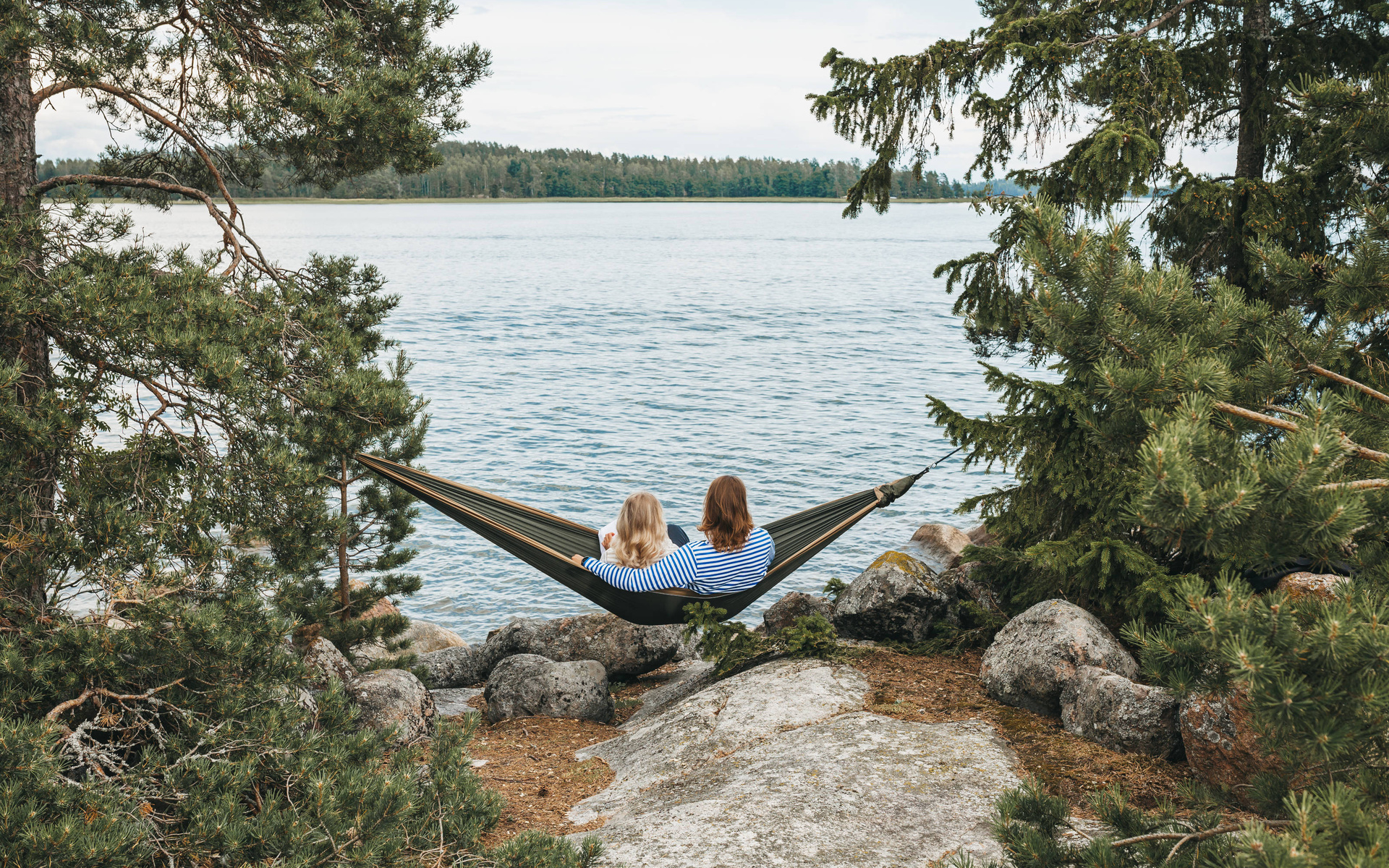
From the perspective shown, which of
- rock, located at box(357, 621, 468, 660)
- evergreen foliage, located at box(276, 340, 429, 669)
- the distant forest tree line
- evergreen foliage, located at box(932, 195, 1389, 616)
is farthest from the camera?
the distant forest tree line

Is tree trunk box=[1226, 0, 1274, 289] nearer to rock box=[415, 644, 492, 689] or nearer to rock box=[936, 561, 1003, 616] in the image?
rock box=[936, 561, 1003, 616]

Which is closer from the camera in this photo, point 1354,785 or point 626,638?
point 1354,785

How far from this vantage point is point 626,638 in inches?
216

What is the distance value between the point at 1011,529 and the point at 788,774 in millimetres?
1602

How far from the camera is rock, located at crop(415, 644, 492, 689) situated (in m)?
5.80

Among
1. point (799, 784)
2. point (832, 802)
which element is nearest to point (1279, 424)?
point (832, 802)

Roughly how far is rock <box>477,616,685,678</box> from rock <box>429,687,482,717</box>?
352 millimetres

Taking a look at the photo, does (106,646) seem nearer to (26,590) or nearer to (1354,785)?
(26,590)

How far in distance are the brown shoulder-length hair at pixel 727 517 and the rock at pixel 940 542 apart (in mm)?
4744

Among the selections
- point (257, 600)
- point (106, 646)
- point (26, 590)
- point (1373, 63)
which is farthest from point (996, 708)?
point (1373, 63)

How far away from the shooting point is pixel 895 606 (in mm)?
4145

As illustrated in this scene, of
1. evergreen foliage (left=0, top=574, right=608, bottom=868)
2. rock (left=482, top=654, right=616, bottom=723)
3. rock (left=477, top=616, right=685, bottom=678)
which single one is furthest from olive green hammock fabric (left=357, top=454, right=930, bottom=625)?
evergreen foliage (left=0, top=574, right=608, bottom=868)

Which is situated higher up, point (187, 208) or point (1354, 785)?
point (187, 208)

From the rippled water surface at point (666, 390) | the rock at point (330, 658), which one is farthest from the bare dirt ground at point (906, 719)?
the rippled water surface at point (666, 390)
